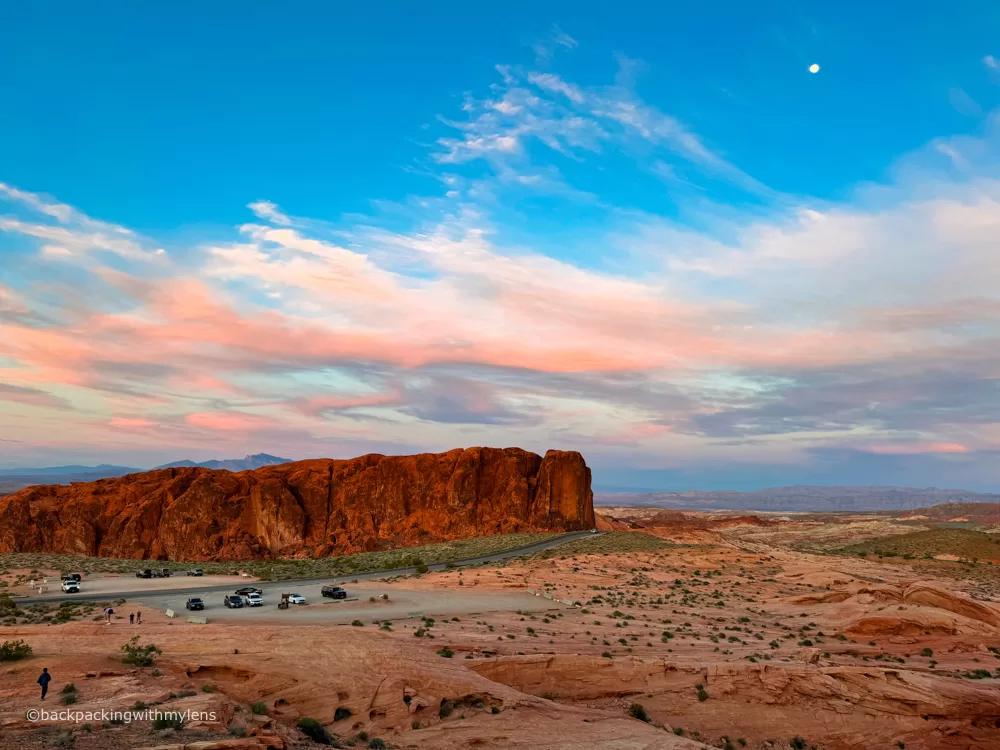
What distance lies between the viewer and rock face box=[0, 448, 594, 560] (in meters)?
83.2

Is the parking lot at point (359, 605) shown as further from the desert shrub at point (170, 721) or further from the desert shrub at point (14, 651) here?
the desert shrub at point (170, 721)

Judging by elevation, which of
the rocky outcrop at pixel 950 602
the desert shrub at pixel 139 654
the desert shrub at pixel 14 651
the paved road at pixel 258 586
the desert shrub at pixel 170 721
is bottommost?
the paved road at pixel 258 586

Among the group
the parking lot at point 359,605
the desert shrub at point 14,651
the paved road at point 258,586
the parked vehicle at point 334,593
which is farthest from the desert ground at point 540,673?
the paved road at point 258,586

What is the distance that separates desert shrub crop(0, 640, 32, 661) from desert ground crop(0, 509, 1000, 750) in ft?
1.68

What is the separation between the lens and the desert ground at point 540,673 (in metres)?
17.5

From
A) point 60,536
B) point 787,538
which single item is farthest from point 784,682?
point 787,538

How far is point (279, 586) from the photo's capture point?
1933 inches

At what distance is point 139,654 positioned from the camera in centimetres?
1995

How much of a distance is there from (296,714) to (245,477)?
80559 mm

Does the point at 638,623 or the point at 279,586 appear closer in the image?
the point at 638,623

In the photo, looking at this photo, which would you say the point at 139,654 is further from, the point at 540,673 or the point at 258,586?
the point at 258,586

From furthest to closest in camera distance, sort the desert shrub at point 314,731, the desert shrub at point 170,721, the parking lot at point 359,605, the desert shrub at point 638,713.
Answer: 1. the parking lot at point 359,605
2. the desert shrub at point 638,713
3. the desert shrub at point 314,731
4. the desert shrub at point 170,721

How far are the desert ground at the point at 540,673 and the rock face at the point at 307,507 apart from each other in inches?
1915

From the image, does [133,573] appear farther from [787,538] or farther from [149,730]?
[787,538]
